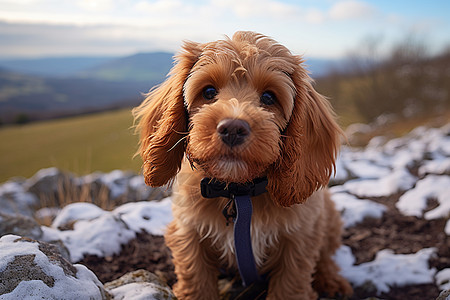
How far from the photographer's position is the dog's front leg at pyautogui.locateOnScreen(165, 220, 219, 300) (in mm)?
3049

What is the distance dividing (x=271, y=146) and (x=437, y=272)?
9.36 ft

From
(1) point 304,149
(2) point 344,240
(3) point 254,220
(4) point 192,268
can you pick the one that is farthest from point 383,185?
(4) point 192,268

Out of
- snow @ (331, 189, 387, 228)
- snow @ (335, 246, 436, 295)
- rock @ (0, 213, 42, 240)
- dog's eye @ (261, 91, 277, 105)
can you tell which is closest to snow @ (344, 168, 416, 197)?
snow @ (331, 189, 387, 228)

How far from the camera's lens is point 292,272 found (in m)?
3.04

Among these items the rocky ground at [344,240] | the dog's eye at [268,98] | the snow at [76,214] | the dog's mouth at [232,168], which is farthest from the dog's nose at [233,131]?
the snow at [76,214]

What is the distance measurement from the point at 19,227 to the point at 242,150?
2570 millimetres

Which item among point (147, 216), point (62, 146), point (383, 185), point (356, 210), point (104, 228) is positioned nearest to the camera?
point (104, 228)

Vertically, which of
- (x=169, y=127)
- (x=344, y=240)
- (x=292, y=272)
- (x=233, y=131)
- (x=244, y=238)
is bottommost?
(x=344, y=240)

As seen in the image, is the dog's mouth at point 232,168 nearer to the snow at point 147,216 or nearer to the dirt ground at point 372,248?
the dirt ground at point 372,248

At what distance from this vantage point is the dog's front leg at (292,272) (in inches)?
119

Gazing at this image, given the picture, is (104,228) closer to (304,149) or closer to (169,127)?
(169,127)

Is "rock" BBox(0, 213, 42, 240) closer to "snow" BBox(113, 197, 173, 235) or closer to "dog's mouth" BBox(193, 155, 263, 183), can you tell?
"snow" BBox(113, 197, 173, 235)

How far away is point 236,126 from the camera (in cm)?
217

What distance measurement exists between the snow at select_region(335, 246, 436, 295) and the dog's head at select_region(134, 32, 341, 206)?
164 centimetres
